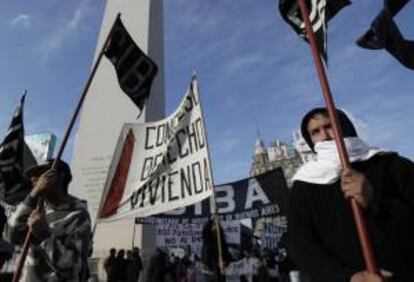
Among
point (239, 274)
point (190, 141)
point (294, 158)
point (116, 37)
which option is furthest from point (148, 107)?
point (294, 158)

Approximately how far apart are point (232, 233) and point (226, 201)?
6.09m

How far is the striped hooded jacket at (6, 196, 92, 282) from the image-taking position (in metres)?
3.04

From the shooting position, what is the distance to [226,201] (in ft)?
33.3

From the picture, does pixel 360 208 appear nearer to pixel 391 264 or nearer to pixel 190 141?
pixel 391 264

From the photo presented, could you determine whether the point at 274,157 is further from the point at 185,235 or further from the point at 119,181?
the point at 119,181

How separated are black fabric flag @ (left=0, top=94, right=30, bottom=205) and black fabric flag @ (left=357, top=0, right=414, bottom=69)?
4410 millimetres

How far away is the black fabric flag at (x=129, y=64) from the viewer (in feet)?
18.0

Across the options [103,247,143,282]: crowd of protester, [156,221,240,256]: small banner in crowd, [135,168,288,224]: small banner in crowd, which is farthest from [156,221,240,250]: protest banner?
[135,168,288,224]: small banner in crowd

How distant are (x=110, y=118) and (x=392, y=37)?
1467 cm

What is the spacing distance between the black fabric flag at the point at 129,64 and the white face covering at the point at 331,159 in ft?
10.7

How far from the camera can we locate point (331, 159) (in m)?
2.55

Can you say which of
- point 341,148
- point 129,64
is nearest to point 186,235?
point 129,64

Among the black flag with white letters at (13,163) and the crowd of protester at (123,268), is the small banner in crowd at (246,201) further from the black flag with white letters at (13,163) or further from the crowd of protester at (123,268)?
the black flag with white letters at (13,163)

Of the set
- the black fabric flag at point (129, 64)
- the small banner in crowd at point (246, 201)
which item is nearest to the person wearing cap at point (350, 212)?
the black fabric flag at point (129, 64)
